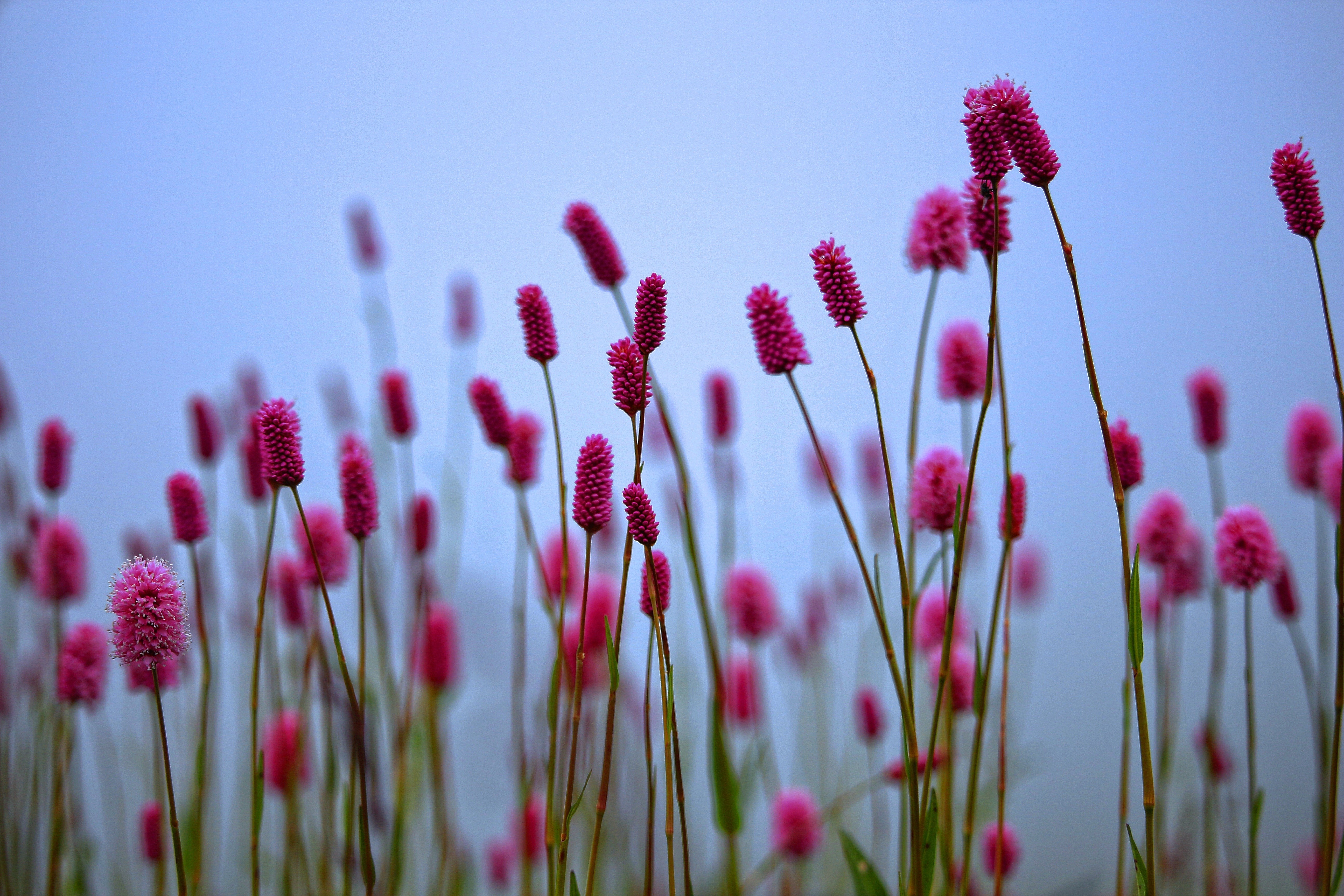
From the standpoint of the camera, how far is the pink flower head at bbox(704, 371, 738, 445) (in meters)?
1.09

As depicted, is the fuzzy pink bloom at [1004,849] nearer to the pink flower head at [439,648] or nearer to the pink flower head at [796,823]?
the pink flower head at [796,823]

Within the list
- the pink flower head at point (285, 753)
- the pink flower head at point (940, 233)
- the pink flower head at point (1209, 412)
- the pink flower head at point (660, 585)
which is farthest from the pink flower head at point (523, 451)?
the pink flower head at point (1209, 412)

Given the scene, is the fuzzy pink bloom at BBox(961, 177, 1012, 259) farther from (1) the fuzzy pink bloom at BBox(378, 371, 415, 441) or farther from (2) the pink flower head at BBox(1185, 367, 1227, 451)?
(1) the fuzzy pink bloom at BBox(378, 371, 415, 441)

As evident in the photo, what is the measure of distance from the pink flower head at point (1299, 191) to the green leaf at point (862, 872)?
2.15ft

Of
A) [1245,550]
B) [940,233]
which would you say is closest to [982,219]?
[940,233]

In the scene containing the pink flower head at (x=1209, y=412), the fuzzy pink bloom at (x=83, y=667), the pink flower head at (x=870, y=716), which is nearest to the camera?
the fuzzy pink bloom at (x=83, y=667)

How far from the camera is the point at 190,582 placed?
1396 mm

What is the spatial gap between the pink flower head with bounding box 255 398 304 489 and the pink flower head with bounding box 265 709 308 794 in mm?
394

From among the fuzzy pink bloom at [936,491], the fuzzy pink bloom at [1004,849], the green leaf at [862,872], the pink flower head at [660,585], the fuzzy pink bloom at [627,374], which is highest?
the fuzzy pink bloom at [627,374]

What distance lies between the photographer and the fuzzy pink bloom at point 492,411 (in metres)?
0.85

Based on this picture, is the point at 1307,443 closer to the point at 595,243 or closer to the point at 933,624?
the point at 933,624

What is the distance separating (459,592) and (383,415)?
0.75 meters

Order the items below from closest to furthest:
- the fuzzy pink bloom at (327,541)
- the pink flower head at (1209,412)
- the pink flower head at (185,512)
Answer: the pink flower head at (185,512)
the pink flower head at (1209,412)
the fuzzy pink bloom at (327,541)

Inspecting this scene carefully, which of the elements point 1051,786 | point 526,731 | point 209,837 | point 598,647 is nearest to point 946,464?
point 598,647
